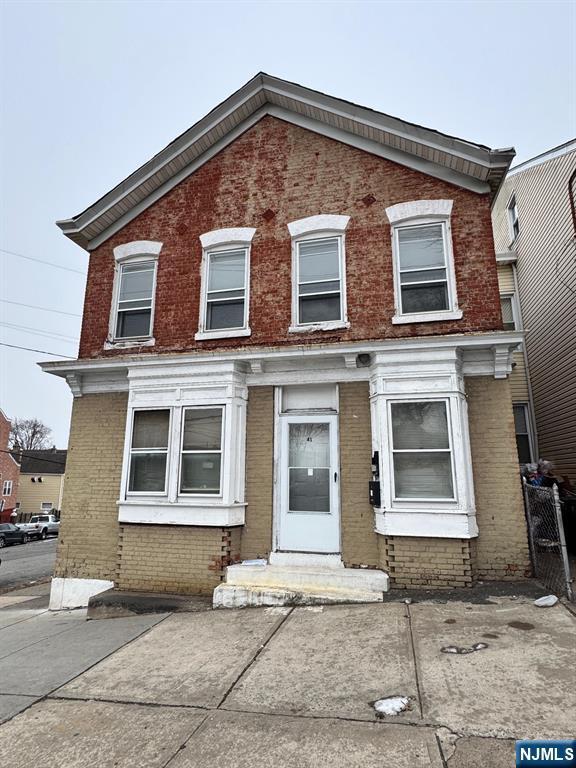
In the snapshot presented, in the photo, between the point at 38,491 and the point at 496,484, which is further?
the point at 38,491

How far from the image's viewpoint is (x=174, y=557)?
289 inches

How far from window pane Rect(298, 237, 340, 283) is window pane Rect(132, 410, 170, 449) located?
3.38m

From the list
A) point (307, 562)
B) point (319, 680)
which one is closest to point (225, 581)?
point (307, 562)

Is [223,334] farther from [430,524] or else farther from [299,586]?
[430,524]

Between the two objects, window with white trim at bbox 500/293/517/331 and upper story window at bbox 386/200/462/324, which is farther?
window with white trim at bbox 500/293/517/331

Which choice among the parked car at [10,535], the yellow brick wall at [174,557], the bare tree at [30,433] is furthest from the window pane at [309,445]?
the bare tree at [30,433]

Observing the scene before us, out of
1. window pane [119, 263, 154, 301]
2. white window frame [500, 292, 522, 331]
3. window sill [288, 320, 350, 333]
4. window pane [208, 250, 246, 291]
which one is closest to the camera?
window sill [288, 320, 350, 333]

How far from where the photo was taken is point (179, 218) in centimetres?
903

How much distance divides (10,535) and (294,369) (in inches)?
1311

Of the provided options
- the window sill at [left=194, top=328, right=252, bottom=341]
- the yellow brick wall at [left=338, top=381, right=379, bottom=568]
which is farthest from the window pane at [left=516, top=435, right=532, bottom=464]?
the window sill at [left=194, top=328, right=252, bottom=341]

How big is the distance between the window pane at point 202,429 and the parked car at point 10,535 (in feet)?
103

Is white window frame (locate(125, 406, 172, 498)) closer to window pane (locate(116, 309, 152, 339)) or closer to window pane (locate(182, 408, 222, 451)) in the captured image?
window pane (locate(182, 408, 222, 451))

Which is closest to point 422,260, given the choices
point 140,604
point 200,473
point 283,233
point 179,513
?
point 283,233

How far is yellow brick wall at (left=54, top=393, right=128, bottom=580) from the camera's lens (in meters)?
8.03
